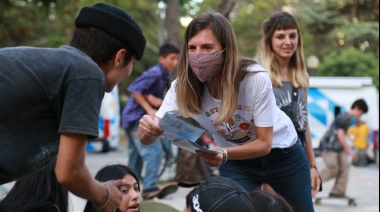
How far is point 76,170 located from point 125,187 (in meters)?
1.47

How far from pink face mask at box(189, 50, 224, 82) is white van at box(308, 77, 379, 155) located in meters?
17.2

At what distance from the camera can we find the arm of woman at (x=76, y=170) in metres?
2.84

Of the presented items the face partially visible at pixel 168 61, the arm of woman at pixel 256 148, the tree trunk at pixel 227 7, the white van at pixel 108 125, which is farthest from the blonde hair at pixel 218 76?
the white van at pixel 108 125

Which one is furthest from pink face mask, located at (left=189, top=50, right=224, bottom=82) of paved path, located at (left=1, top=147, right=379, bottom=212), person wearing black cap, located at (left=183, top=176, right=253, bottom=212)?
paved path, located at (left=1, top=147, right=379, bottom=212)

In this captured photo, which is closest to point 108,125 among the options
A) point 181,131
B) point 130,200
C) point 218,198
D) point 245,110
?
point 130,200

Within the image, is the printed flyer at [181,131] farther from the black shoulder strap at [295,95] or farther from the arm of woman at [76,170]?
the black shoulder strap at [295,95]

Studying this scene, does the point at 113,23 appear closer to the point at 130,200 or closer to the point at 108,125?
the point at 130,200

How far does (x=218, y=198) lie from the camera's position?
2.81 m

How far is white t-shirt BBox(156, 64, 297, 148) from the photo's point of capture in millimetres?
4020

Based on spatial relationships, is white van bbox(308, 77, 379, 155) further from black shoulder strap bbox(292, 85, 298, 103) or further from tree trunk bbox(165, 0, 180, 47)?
black shoulder strap bbox(292, 85, 298, 103)

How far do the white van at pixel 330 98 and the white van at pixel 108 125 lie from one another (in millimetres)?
5268

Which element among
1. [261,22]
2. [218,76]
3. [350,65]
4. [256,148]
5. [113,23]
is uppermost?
[113,23]

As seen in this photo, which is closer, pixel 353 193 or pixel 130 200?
pixel 130 200

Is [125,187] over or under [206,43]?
under
